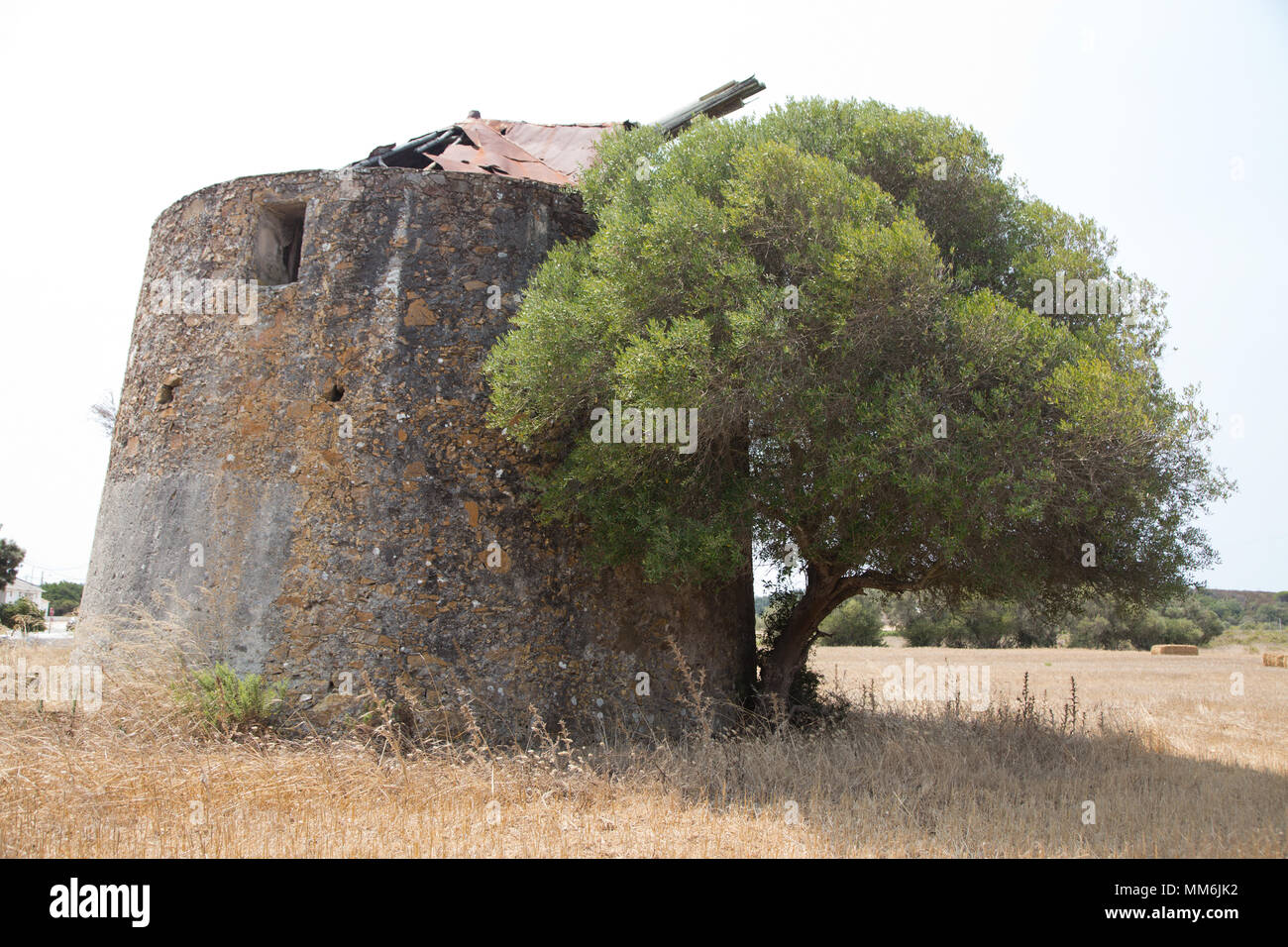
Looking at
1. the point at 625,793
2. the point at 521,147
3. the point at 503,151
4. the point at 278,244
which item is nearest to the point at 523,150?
the point at 521,147

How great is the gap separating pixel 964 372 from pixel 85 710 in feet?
25.4

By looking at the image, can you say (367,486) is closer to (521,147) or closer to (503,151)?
(503,151)

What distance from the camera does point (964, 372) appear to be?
6945mm

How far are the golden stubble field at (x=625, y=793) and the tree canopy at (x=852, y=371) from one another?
1.57m

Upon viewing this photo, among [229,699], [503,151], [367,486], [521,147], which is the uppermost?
[521,147]

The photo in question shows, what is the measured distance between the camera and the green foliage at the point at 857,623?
33.4 meters

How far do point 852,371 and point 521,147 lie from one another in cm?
640

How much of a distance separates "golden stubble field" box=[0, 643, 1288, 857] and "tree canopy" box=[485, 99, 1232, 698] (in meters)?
1.57

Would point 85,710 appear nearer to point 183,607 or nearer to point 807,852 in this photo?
point 183,607

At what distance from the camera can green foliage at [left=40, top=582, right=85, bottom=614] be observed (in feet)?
158

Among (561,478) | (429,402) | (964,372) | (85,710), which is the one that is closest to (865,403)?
(964,372)

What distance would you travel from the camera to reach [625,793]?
6.58 meters

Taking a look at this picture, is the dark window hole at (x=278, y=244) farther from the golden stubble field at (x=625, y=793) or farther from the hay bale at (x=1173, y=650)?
the hay bale at (x=1173, y=650)

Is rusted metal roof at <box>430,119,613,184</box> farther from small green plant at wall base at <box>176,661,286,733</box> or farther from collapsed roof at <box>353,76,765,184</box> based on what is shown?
small green plant at wall base at <box>176,661,286,733</box>
